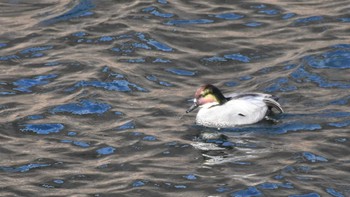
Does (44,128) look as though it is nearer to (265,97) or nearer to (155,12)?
(265,97)

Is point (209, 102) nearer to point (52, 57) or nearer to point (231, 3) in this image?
point (52, 57)

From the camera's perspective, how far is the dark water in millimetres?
14055

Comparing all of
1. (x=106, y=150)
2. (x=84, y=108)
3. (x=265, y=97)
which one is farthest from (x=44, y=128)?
(x=265, y=97)

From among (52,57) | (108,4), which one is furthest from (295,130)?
(108,4)

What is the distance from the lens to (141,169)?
1444cm

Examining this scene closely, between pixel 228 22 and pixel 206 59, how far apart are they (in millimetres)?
1800

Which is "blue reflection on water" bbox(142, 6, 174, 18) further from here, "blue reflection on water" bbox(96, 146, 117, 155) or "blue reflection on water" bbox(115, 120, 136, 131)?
"blue reflection on water" bbox(96, 146, 117, 155)

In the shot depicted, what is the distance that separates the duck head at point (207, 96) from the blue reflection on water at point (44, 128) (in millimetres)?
1992

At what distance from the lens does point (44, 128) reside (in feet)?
52.7

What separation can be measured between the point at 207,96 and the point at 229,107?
14.8 inches

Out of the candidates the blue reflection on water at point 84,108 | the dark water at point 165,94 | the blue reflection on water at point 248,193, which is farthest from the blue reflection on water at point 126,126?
the blue reflection on water at point 248,193

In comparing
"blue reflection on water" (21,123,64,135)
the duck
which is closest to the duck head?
the duck

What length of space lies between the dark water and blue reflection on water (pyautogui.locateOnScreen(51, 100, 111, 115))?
0.02m

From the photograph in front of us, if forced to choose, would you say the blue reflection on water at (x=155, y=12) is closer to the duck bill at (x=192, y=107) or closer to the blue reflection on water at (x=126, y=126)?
the duck bill at (x=192, y=107)
